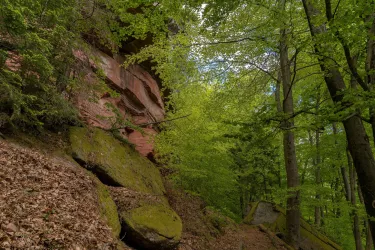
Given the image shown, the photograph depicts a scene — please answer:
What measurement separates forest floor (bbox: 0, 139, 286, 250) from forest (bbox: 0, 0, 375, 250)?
3.59ft

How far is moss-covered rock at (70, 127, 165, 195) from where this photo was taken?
7277 millimetres

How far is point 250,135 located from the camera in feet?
19.8

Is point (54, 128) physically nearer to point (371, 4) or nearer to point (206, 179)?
point (206, 179)

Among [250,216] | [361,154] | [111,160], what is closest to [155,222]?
[111,160]

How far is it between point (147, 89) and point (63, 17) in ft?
30.2

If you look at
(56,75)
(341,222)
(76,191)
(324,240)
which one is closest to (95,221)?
(76,191)

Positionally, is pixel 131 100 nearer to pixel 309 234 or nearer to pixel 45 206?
pixel 45 206

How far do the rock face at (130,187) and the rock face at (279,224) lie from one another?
19.5ft

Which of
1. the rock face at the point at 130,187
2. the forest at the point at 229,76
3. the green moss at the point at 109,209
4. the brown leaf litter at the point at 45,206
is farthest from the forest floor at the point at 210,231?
the brown leaf litter at the point at 45,206

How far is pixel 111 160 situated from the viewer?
7.91 m

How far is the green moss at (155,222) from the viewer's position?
5785 millimetres

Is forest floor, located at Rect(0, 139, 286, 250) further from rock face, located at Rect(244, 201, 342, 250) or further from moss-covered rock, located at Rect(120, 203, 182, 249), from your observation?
rock face, located at Rect(244, 201, 342, 250)

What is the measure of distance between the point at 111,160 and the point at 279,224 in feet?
29.2

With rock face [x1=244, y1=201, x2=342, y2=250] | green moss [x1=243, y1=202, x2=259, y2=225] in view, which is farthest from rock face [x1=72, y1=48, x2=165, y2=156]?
rock face [x1=244, y1=201, x2=342, y2=250]
